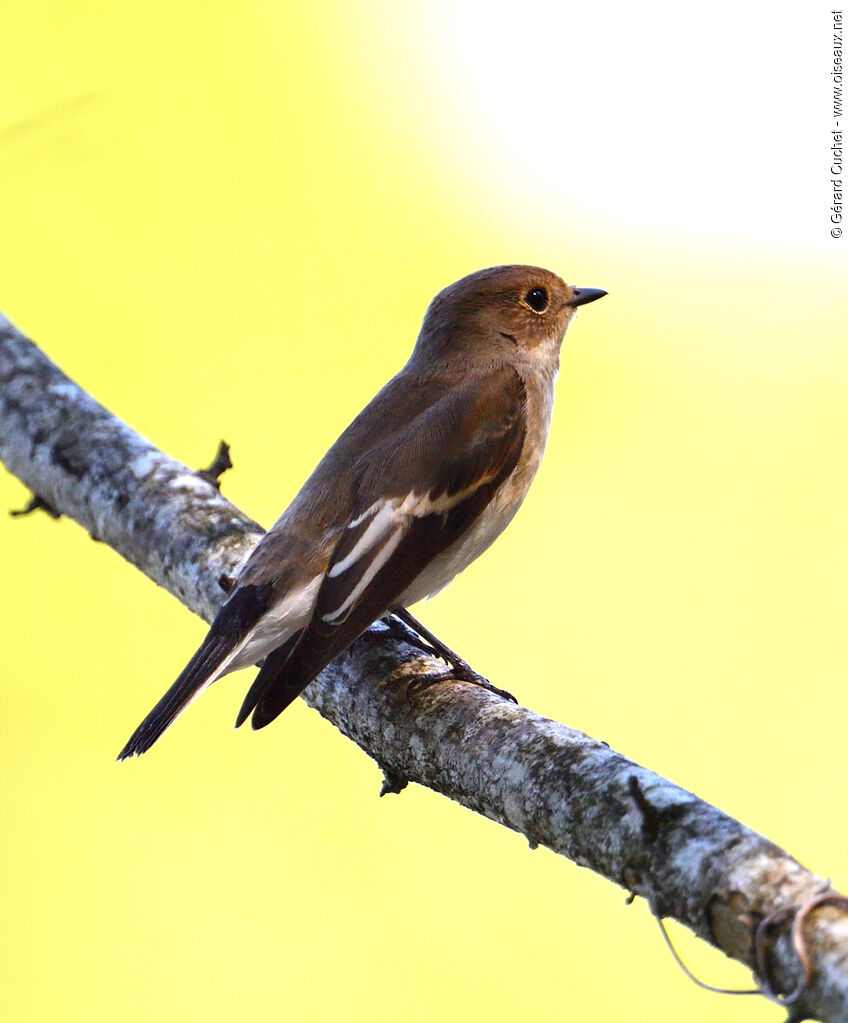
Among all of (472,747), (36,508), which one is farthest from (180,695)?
(36,508)

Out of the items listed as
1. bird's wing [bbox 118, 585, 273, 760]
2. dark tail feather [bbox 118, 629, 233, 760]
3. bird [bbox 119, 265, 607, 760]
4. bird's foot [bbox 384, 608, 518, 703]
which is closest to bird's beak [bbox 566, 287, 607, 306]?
bird [bbox 119, 265, 607, 760]

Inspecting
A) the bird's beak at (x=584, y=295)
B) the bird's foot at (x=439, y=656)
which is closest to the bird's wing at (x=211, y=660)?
the bird's foot at (x=439, y=656)

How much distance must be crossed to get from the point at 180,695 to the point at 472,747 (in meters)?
0.81

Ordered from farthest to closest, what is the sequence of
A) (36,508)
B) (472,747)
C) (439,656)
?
(36,508) < (439,656) < (472,747)

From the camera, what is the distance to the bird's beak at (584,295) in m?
3.87

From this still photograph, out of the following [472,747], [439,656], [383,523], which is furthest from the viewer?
[439,656]

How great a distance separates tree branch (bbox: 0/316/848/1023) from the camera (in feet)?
5.21

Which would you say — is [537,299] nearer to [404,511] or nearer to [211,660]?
[404,511]

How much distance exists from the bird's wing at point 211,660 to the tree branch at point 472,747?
0.23m

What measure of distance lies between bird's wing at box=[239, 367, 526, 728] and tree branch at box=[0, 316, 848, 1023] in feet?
0.70

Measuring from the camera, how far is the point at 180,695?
2.75m

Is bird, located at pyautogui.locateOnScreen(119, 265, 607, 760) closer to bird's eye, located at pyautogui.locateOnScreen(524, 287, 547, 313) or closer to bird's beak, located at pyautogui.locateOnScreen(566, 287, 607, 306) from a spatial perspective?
bird's eye, located at pyautogui.locateOnScreen(524, 287, 547, 313)

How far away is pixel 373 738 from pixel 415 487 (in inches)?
26.7

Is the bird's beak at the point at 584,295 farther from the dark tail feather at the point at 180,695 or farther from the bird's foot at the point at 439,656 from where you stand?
the dark tail feather at the point at 180,695
